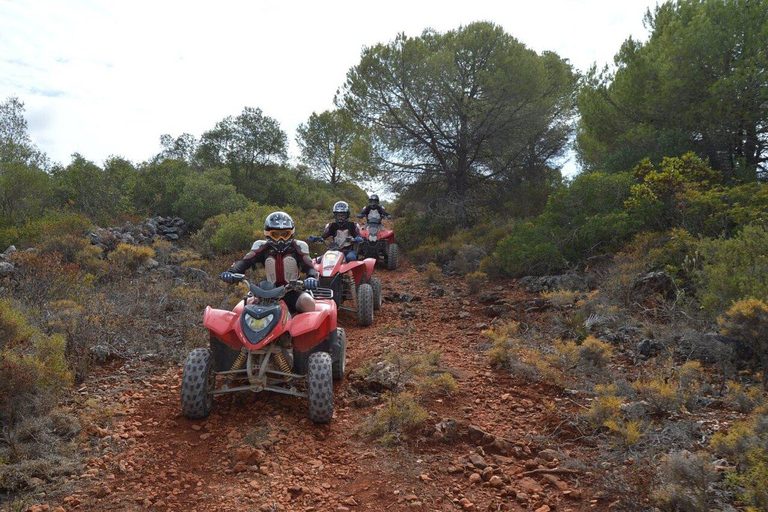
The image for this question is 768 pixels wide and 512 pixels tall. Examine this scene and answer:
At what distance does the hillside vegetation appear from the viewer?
3449 millimetres

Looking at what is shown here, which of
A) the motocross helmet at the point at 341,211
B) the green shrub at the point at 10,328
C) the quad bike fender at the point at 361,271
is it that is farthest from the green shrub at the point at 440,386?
the motocross helmet at the point at 341,211

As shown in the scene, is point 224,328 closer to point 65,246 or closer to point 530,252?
point 530,252

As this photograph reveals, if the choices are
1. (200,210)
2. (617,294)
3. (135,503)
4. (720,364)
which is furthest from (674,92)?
(200,210)

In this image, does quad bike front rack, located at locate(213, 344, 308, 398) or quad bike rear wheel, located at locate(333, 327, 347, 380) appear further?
quad bike rear wheel, located at locate(333, 327, 347, 380)

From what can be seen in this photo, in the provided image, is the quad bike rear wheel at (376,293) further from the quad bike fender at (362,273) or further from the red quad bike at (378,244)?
the red quad bike at (378,244)

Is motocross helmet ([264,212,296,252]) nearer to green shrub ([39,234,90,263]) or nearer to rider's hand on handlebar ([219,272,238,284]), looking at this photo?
rider's hand on handlebar ([219,272,238,284])

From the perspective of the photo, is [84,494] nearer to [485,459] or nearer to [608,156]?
[485,459]

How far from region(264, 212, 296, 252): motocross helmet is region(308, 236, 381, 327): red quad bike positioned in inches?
64.3

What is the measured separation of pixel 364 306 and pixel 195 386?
3547mm


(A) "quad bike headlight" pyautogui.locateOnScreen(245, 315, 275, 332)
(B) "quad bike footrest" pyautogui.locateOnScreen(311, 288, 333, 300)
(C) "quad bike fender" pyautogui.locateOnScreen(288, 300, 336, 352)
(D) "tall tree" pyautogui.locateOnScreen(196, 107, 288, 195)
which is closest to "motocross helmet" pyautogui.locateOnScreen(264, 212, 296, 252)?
(B) "quad bike footrest" pyautogui.locateOnScreen(311, 288, 333, 300)

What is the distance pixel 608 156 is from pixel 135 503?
35.6 feet

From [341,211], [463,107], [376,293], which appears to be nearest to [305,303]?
[376,293]

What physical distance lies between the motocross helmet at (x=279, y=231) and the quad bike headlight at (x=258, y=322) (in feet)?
4.24

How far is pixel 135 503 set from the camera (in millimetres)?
2844
